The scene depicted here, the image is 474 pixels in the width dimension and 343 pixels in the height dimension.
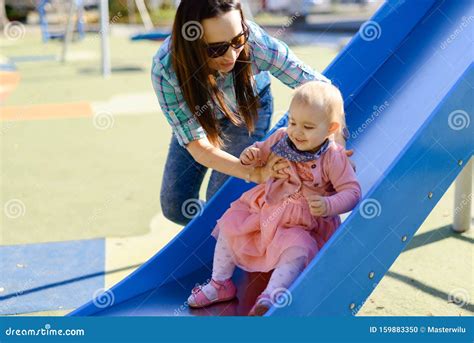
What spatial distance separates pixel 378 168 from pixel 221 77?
0.79 meters

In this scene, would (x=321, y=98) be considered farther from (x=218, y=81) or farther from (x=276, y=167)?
(x=218, y=81)

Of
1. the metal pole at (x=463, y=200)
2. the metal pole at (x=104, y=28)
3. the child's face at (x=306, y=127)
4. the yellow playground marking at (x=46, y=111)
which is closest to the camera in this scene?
the child's face at (x=306, y=127)

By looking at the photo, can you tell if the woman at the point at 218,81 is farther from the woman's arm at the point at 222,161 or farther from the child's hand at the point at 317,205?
the child's hand at the point at 317,205

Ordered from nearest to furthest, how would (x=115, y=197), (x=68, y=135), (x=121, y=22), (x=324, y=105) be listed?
(x=324, y=105)
(x=115, y=197)
(x=68, y=135)
(x=121, y=22)

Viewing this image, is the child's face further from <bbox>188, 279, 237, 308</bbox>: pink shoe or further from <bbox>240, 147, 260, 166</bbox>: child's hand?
<bbox>188, 279, 237, 308</bbox>: pink shoe

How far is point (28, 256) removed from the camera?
3932 mm

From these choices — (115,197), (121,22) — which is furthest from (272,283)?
(121,22)

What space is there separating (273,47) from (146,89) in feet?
22.0

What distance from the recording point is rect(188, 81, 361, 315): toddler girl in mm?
2479

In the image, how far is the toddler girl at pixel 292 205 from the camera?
2479 mm

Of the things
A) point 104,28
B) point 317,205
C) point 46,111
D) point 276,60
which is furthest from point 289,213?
point 104,28

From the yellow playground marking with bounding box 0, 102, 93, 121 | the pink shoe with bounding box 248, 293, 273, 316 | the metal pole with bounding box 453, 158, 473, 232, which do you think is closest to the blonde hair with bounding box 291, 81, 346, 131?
the pink shoe with bounding box 248, 293, 273, 316

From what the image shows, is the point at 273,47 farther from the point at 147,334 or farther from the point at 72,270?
the point at 72,270

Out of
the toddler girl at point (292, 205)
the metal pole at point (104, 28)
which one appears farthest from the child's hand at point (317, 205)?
the metal pole at point (104, 28)
